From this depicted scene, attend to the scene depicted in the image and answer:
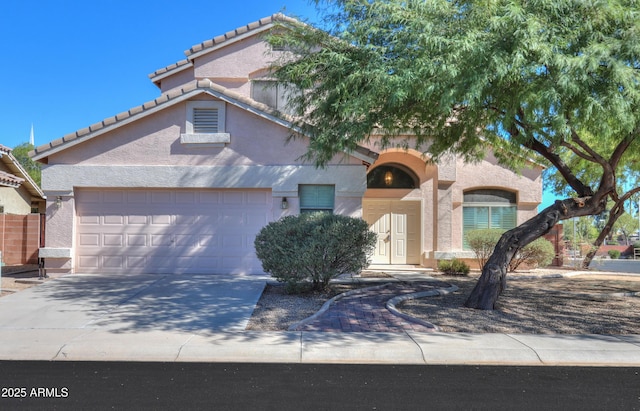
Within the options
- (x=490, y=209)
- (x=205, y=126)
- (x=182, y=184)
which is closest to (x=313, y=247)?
(x=182, y=184)

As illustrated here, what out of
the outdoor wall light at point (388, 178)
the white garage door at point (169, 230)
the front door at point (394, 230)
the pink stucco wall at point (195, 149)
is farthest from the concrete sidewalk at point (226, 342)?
the outdoor wall light at point (388, 178)

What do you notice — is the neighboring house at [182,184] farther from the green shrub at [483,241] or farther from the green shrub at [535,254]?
the green shrub at [535,254]

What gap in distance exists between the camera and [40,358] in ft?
21.0

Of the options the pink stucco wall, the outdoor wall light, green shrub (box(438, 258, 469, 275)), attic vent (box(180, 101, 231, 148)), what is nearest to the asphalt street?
the pink stucco wall

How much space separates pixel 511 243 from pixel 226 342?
5.83m

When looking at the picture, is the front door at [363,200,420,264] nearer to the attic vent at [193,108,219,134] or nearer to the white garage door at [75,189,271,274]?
the white garage door at [75,189,271,274]

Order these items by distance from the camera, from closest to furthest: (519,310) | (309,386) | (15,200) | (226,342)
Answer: (309,386)
(226,342)
(519,310)
(15,200)

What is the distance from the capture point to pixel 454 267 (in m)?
14.2

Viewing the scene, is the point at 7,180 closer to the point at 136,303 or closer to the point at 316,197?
the point at 136,303

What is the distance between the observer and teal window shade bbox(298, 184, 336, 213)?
511 inches

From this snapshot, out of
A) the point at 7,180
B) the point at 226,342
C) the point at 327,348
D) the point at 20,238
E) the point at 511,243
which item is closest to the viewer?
the point at 327,348

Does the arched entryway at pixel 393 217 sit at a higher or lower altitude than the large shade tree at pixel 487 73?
lower

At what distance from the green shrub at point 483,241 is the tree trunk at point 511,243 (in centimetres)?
415

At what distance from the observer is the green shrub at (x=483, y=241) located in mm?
14148
